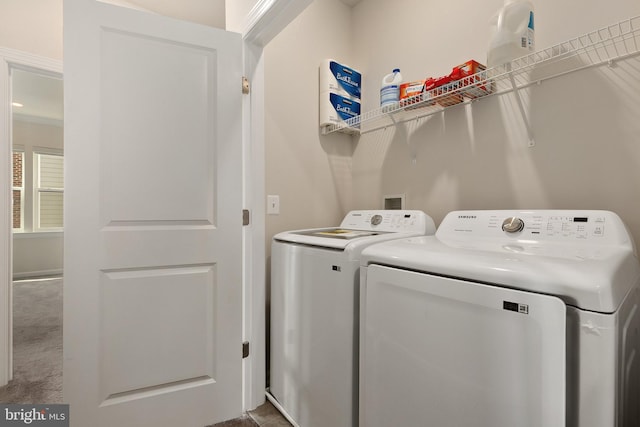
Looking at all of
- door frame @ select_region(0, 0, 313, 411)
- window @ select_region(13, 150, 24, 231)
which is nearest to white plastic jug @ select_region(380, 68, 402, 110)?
door frame @ select_region(0, 0, 313, 411)

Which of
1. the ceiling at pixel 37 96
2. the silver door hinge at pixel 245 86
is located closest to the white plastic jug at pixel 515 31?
the silver door hinge at pixel 245 86

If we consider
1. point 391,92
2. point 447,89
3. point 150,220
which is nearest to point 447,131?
point 447,89

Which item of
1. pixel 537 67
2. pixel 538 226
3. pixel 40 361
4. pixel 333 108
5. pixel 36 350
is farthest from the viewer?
pixel 36 350

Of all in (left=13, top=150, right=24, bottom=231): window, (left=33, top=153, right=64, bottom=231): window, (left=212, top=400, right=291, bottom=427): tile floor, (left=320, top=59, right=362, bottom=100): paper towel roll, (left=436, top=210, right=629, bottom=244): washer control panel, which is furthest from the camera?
(left=33, top=153, right=64, bottom=231): window

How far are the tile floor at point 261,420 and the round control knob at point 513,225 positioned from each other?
1.34 metres

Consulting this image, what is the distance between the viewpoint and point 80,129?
52.6 inches

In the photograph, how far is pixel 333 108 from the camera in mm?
2062

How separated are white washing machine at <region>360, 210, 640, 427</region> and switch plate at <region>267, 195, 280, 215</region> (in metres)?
0.87

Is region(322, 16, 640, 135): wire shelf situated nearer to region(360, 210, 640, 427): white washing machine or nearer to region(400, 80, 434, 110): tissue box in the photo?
region(400, 80, 434, 110): tissue box

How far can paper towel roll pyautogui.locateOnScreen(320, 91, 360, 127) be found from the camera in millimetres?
2045

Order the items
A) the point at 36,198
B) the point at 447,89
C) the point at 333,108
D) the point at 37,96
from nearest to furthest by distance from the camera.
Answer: the point at 447,89
the point at 333,108
the point at 37,96
the point at 36,198

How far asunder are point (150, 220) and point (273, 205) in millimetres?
660

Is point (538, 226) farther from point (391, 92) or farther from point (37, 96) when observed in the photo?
point (37, 96)

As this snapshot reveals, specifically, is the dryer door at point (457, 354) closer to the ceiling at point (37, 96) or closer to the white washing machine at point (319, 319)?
the white washing machine at point (319, 319)
